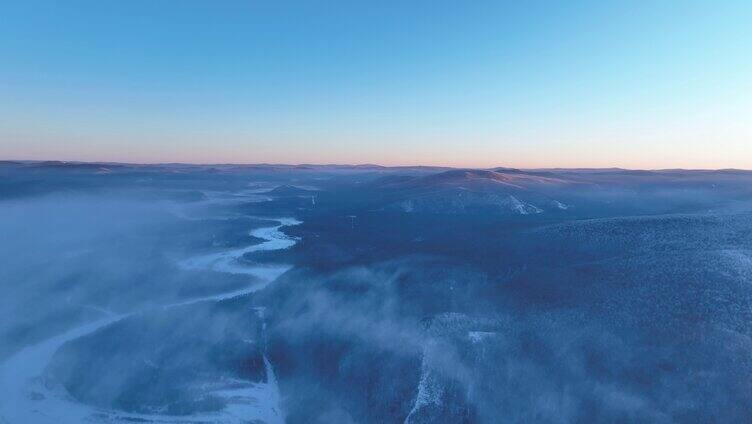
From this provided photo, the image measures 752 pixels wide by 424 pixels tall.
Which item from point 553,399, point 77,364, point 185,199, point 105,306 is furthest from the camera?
point 185,199

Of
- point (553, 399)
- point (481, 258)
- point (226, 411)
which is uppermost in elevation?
point (481, 258)

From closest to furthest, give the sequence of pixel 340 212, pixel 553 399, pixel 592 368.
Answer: pixel 553 399, pixel 592 368, pixel 340 212

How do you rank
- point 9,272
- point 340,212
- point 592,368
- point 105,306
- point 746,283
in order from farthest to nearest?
point 340,212 < point 9,272 < point 105,306 < point 746,283 < point 592,368

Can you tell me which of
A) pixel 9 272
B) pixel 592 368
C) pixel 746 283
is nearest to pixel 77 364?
pixel 9 272

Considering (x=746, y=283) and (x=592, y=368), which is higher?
(x=746, y=283)

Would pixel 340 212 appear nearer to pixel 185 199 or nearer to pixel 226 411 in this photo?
pixel 185 199

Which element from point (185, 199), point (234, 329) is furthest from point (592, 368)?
point (185, 199)

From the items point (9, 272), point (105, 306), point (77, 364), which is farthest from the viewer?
point (9, 272)

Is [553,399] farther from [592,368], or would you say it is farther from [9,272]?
[9,272]

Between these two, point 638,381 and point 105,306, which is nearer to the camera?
point 638,381
